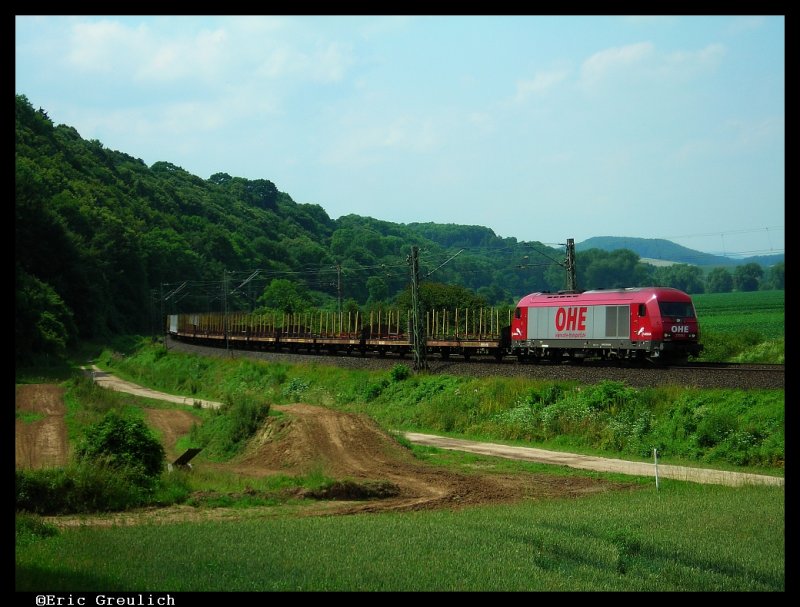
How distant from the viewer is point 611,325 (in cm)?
3944

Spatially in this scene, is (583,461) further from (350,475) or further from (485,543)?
(485,543)

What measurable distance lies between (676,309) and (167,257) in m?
85.5

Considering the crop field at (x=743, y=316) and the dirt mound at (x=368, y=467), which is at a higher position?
the crop field at (x=743, y=316)

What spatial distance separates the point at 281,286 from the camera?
104812 millimetres

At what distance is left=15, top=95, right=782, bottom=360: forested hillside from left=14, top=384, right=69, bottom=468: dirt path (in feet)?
63.6

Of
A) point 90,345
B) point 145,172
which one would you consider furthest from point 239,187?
point 90,345

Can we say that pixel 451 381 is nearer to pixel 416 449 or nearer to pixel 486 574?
pixel 416 449

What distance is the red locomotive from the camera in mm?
37594

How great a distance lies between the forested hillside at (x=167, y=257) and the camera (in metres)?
79.9

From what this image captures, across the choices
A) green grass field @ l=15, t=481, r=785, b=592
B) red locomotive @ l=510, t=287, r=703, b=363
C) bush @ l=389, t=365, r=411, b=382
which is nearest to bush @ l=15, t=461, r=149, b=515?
green grass field @ l=15, t=481, r=785, b=592

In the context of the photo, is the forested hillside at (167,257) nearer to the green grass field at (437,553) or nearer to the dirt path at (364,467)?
the dirt path at (364,467)

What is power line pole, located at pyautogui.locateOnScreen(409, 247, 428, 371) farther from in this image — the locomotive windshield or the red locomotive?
the locomotive windshield

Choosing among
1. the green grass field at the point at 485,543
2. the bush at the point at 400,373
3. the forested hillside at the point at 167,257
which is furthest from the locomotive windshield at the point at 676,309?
the bush at the point at 400,373

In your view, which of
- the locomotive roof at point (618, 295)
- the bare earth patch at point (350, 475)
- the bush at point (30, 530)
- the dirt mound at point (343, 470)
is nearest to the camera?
the bush at point (30, 530)
